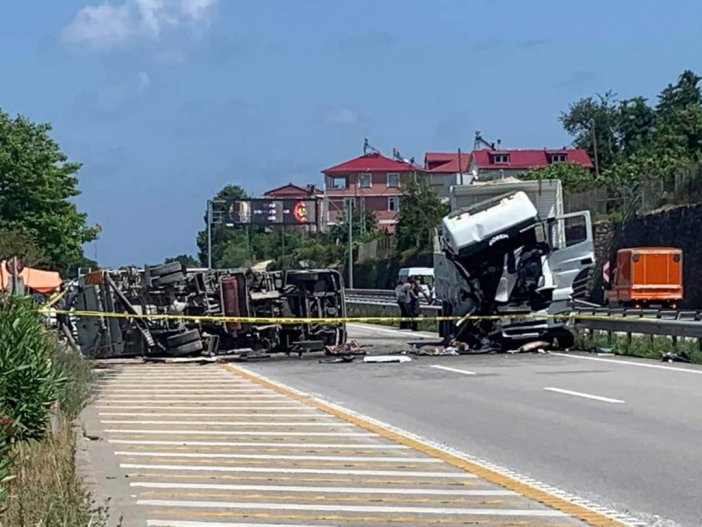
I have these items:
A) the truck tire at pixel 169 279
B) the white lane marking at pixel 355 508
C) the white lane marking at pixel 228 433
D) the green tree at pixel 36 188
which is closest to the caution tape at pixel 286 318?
the truck tire at pixel 169 279

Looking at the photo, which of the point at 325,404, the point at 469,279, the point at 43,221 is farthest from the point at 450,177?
the point at 325,404

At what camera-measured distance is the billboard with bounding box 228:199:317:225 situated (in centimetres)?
8900

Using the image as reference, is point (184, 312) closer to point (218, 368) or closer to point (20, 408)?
point (218, 368)

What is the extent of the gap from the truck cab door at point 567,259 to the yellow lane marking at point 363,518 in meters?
16.8

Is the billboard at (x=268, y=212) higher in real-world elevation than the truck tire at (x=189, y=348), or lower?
higher

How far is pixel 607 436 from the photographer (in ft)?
41.8

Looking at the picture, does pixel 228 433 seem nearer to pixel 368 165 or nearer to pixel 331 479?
pixel 331 479

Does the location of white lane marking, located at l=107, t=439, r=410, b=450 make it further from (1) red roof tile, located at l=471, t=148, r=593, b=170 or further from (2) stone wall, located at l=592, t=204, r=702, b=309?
(1) red roof tile, located at l=471, t=148, r=593, b=170

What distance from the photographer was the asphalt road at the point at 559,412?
10.2 m

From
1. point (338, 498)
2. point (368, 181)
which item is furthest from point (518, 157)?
point (338, 498)

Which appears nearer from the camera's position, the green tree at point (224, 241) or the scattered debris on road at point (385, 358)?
the scattered debris on road at point (385, 358)

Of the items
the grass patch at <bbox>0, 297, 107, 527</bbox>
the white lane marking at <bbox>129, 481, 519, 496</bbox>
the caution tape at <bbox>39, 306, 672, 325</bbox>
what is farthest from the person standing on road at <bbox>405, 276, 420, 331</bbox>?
the white lane marking at <bbox>129, 481, 519, 496</bbox>

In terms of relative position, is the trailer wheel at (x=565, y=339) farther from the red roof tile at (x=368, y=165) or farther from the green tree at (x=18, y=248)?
the red roof tile at (x=368, y=165)

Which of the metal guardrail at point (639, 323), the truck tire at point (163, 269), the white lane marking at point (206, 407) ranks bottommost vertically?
the white lane marking at point (206, 407)
